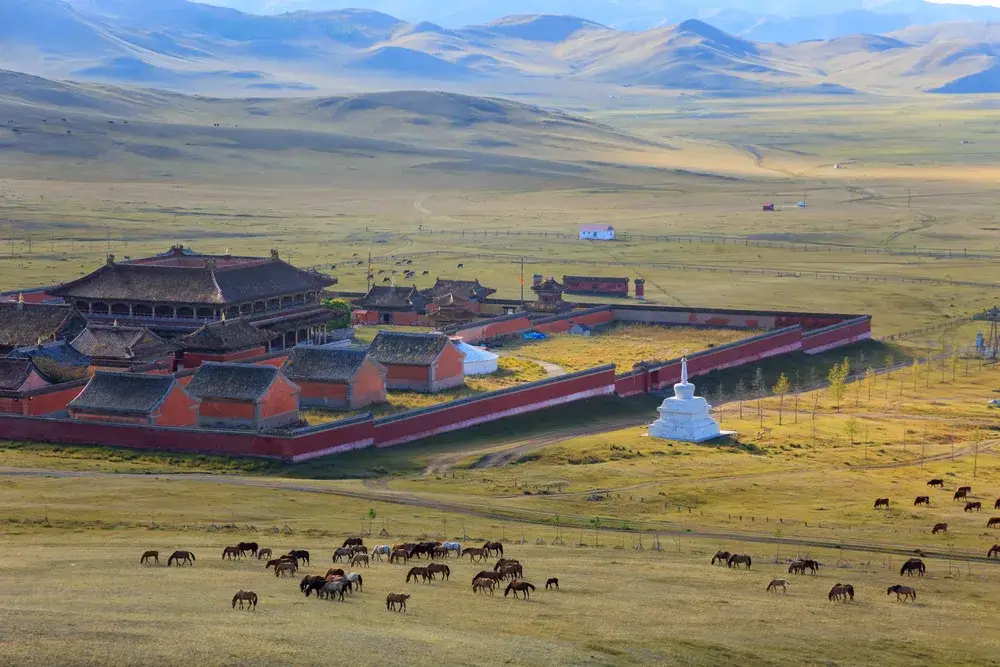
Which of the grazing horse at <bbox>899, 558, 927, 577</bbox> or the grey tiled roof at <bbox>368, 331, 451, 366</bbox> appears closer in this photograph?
the grazing horse at <bbox>899, 558, 927, 577</bbox>

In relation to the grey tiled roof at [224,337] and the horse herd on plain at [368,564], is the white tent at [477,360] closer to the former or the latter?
the grey tiled roof at [224,337]

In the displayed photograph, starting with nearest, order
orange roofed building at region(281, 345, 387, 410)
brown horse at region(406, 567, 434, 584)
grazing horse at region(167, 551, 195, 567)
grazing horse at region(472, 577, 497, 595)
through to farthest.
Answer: grazing horse at region(472, 577, 497, 595), brown horse at region(406, 567, 434, 584), grazing horse at region(167, 551, 195, 567), orange roofed building at region(281, 345, 387, 410)

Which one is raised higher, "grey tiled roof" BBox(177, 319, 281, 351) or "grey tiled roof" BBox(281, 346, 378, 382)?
"grey tiled roof" BBox(177, 319, 281, 351)

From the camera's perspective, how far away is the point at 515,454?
6194 cm

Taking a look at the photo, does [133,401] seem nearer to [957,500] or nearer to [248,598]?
[957,500]

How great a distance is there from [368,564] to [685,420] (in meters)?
26.6

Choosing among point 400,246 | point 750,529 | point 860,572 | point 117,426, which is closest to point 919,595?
point 860,572

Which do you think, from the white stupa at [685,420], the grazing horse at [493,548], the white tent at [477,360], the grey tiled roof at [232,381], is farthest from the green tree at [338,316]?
the grazing horse at [493,548]

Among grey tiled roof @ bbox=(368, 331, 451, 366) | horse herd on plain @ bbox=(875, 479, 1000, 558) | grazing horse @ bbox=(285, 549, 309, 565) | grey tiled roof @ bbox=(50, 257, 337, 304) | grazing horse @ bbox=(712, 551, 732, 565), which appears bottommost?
grazing horse @ bbox=(712, 551, 732, 565)

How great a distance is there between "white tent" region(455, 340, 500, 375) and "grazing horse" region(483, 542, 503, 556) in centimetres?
3633

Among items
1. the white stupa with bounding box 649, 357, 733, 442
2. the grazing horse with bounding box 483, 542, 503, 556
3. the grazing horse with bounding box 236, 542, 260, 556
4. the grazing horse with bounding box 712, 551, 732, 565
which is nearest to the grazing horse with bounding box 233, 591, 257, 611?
the grazing horse with bounding box 236, 542, 260, 556

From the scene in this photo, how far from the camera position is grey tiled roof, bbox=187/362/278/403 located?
64.6m

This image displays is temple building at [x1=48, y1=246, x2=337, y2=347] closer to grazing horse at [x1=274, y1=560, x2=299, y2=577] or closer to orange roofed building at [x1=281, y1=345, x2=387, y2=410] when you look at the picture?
orange roofed building at [x1=281, y1=345, x2=387, y2=410]

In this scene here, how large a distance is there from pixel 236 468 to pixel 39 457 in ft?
23.9
